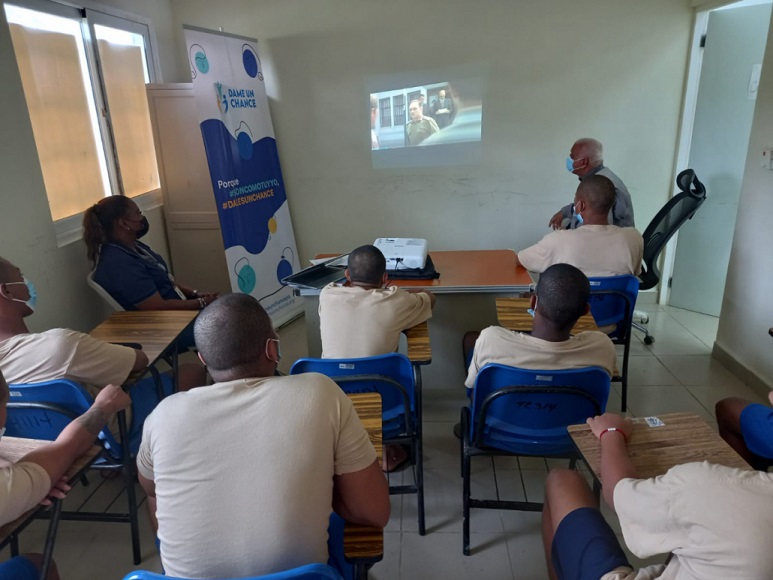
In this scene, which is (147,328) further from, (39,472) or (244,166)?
(244,166)

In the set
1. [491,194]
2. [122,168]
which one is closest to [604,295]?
[491,194]

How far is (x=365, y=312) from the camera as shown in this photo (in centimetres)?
202

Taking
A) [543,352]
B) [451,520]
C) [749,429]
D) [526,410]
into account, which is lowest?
[451,520]

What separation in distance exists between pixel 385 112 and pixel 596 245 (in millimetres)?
2325

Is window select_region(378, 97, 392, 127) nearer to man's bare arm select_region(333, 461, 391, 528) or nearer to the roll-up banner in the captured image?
the roll-up banner

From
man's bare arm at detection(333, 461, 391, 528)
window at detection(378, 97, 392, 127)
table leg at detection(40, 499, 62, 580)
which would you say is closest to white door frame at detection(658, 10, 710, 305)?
window at detection(378, 97, 392, 127)

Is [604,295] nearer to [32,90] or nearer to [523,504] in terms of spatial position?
[523,504]

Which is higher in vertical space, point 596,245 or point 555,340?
point 596,245

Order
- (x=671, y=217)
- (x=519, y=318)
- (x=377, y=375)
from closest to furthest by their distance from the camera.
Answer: (x=377, y=375), (x=519, y=318), (x=671, y=217)

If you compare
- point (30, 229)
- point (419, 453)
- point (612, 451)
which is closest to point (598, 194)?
point (419, 453)

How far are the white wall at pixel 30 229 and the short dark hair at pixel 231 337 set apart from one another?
1.85 meters

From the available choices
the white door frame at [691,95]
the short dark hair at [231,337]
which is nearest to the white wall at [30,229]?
the short dark hair at [231,337]

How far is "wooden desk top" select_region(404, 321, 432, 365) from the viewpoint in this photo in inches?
77.8

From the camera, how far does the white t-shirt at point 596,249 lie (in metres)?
2.58
